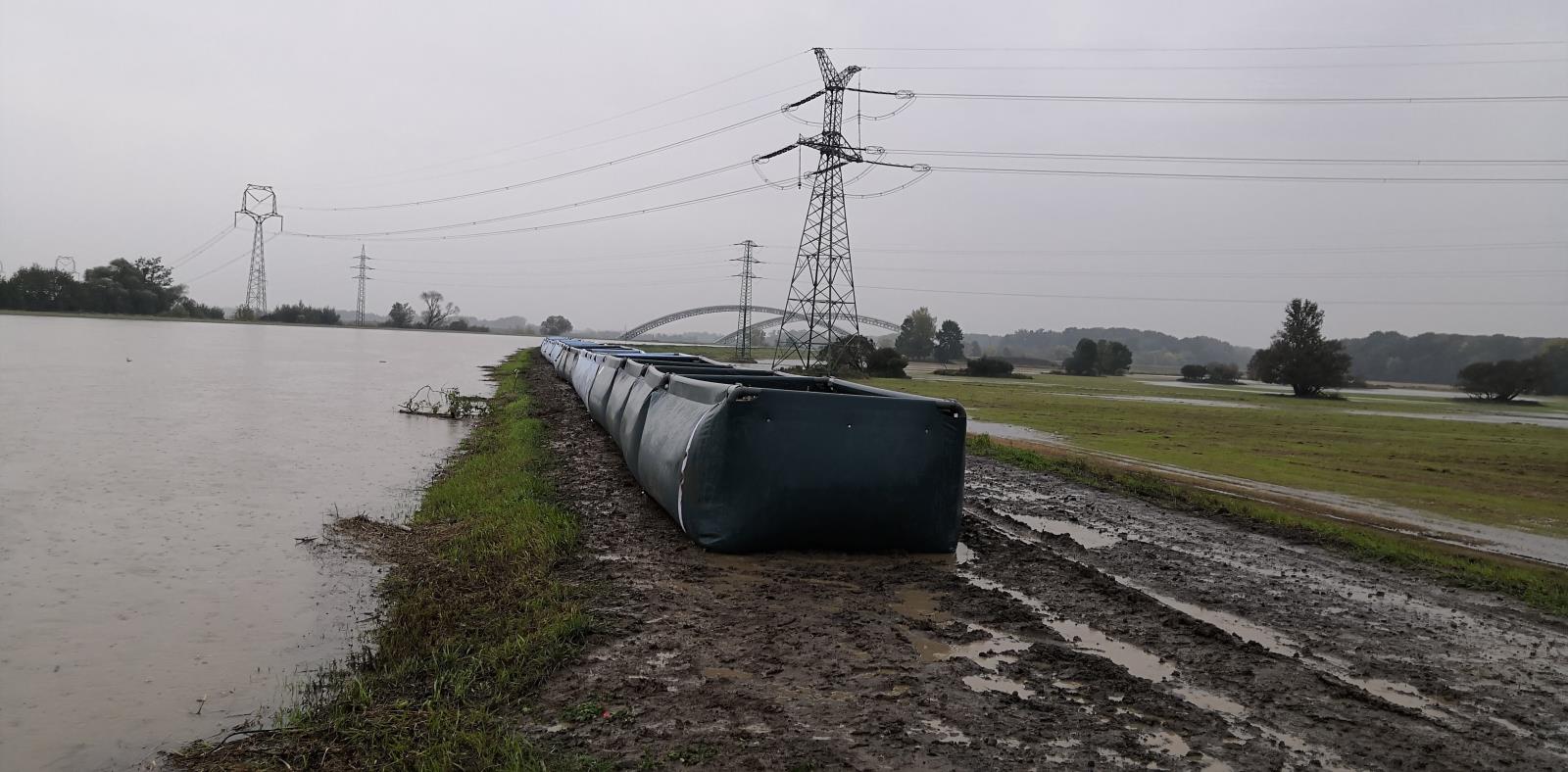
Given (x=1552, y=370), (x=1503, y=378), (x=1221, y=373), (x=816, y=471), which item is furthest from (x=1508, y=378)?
(x=816, y=471)

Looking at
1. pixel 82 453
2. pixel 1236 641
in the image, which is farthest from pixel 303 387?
pixel 1236 641

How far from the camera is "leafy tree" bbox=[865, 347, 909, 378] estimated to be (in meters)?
43.6

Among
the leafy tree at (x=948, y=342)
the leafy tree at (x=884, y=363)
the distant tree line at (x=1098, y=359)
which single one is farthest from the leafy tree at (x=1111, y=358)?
the leafy tree at (x=884, y=363)

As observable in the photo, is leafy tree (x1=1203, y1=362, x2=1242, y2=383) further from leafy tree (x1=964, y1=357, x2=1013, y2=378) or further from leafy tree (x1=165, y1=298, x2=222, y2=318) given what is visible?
leafy tree (x1=165, y1=298, x2=222, y2=318)

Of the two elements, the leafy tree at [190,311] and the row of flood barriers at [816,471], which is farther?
the leafy tree at [190,311]

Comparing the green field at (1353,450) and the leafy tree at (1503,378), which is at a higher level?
the leafy tree at (1503,378)

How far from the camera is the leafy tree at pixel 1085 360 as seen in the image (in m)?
74.4

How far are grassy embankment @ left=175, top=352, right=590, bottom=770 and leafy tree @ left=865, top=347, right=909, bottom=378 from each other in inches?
1432

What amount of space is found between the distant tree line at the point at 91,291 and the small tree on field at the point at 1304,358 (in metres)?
98.3

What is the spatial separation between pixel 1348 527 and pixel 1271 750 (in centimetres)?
660

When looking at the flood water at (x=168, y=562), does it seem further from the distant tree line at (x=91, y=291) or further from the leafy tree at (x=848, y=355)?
the distant tree line at (x=91, y=291)

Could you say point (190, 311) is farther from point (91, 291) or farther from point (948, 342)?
point (948, 342)

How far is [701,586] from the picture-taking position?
218 inches

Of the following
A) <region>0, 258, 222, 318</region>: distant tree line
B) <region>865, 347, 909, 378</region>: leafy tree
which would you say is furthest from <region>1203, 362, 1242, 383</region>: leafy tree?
<region>0, 258, 222, 318</region>: distant tree line
